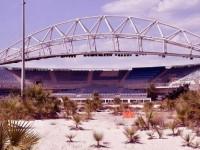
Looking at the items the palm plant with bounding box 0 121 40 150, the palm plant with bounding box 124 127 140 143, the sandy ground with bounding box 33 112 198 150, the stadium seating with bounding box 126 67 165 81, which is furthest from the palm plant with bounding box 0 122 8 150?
the stadium seating with bounding box 126 67 165 81

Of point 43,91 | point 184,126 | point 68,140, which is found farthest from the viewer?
point 43,91

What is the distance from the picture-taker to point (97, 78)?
3738 inches

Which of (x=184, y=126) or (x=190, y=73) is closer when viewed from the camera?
(x=184, y=126)

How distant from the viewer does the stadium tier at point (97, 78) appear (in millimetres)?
87062

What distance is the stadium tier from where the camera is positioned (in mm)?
87062

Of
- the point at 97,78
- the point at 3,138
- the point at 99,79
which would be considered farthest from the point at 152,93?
the point at 3,138

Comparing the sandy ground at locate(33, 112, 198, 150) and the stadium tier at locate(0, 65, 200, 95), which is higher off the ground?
the stadium tier at locate(0, 65, 200, 95)

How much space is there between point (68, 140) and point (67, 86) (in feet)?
231

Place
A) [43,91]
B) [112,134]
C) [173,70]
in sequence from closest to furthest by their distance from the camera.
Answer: [112,134] → [43,91] → [173,70]

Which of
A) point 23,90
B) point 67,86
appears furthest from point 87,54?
point 23,90

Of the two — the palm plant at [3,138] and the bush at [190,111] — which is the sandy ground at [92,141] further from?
the palm plant at [3,138]

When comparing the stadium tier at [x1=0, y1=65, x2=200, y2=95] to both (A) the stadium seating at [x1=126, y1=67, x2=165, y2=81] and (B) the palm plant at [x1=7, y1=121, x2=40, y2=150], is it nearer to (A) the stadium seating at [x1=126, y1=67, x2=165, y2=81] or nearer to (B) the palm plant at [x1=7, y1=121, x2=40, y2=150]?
(A) the stadium seating at [x1=126, y1=67, x2=165, y2=81]

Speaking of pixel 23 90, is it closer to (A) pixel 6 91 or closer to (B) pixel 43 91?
(B) pixel 43 91

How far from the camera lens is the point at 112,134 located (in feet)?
78.4
